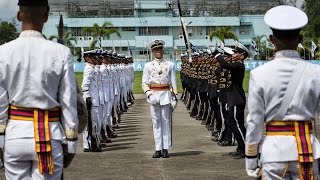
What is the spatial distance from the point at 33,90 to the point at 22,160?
50cm

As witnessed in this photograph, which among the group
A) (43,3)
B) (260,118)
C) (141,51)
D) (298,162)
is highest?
(43,3)

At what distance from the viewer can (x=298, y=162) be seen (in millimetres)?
4773

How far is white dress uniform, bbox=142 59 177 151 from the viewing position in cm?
1185

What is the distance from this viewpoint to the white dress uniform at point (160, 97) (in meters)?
11.9

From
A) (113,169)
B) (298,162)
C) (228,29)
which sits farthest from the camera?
(228,29)

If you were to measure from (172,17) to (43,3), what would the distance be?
9974cm

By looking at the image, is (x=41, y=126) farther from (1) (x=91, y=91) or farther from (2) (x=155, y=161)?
(1) (x=91, y=91)

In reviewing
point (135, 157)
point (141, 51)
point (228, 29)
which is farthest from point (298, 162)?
point (141, 51)

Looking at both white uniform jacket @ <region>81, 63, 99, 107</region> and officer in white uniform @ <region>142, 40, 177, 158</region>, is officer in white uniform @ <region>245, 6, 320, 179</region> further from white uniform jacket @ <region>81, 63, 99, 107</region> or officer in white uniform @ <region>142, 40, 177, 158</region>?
A: white uniform jacket @ <region>81, 63, 99, 107</region>

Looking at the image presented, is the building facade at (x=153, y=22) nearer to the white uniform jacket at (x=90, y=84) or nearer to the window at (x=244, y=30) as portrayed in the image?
the window at (x=244, y=30)

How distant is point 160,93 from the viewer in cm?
1188

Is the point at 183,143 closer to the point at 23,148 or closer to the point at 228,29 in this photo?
the point at 23,148

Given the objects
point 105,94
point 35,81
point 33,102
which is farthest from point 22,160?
point 105,94

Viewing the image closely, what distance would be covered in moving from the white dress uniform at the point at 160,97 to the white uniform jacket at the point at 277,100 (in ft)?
23.0
